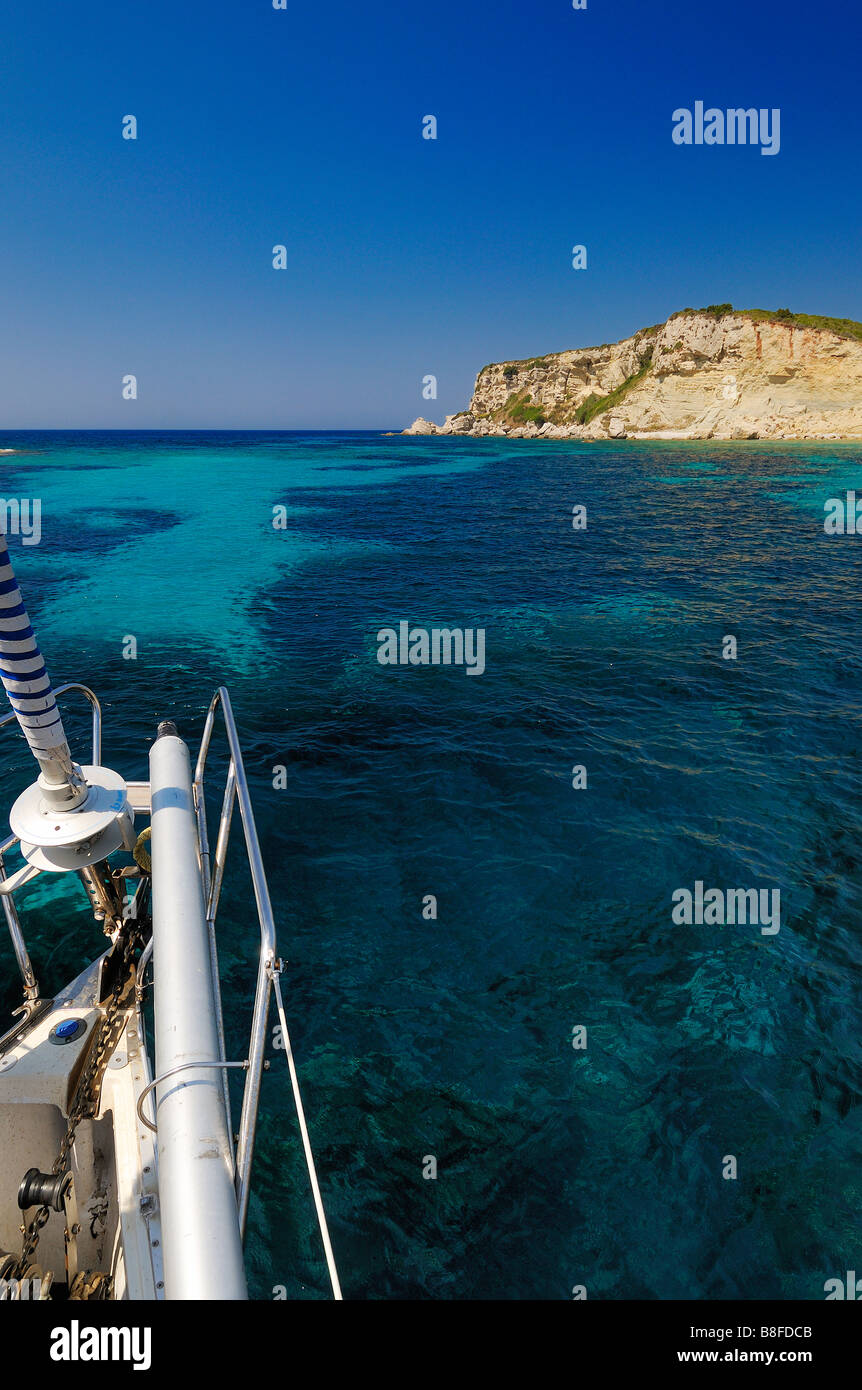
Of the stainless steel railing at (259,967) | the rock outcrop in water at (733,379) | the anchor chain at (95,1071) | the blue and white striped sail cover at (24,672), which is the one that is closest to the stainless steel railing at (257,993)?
the stainless steel railing at (259,967)

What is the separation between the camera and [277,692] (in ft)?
65.8

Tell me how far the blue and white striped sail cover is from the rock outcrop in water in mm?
118395

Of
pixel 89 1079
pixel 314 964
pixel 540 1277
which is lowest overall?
pixel 540 1277

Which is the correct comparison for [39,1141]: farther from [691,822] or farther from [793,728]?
[793,728]

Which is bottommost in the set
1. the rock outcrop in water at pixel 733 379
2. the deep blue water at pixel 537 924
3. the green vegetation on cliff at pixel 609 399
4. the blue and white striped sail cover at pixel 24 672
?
the deep blue water at pixel 537 924

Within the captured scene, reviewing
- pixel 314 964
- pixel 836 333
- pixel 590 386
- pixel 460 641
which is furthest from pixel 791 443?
pixel 314 964

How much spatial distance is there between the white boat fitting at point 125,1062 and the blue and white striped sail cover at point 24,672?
12 millimetres

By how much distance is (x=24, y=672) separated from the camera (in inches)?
187

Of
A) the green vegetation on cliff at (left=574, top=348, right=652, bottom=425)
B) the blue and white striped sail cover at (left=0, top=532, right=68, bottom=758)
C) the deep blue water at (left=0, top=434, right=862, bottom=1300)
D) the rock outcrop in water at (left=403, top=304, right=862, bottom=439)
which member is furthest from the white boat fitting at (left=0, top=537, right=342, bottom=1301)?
the green vegetation on cliff at (left=574, top=348, right=652, bottom=425)

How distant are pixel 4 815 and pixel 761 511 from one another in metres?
54.9

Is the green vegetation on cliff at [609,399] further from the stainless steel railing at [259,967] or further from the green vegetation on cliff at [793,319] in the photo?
the stainless steel railing at [259,967]

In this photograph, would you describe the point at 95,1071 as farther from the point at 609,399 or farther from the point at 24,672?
the point at 609,399

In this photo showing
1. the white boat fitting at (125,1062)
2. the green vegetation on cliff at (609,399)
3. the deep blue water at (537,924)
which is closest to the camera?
the white boat fitting at (125,1062)

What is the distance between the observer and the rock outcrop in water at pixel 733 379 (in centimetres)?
9600
